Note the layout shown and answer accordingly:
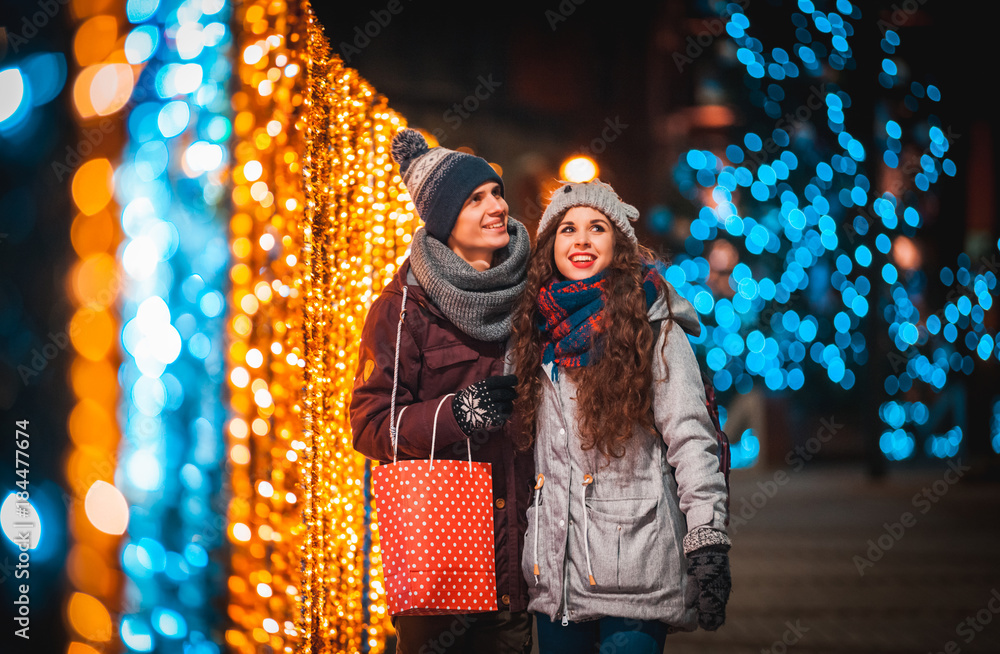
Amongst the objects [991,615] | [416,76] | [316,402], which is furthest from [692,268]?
[316,402]

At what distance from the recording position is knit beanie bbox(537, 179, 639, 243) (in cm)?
259

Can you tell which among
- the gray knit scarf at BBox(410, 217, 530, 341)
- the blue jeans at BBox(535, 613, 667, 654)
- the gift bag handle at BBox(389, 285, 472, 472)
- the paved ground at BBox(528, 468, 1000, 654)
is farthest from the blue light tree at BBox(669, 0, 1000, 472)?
the blue jeans at BBox(535, 613, 667, 654)

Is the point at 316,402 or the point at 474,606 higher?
the point at 316,402

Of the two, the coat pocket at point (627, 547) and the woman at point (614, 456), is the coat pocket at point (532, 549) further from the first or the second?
the coat pocket at point (627, 547)

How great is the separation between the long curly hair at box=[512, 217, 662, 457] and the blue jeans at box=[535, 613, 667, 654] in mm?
478

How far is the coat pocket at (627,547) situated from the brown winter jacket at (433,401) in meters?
0.29

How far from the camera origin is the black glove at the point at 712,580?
220 centimetres

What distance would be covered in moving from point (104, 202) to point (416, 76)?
29.1 ft

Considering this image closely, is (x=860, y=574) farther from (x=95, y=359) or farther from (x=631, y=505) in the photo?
(x=95, y=359)

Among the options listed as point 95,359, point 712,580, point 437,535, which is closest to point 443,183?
point 437,535

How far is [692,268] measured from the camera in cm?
1388

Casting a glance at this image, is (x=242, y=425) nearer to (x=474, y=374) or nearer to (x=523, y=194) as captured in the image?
(x=474, y=374)

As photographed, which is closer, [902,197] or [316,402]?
[316,402]

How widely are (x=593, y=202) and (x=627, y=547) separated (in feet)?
3.37
